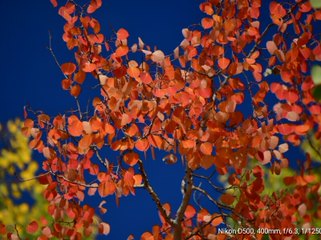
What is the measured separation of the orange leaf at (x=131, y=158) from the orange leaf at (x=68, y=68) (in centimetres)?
50

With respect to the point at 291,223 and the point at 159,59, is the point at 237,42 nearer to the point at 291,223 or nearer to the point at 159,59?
the point at 159,59

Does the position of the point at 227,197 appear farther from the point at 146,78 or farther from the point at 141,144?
the point at 146,78

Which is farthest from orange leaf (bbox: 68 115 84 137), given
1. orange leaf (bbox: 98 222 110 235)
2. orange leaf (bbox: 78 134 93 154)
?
orange leaf (bbox: 98 222 110 235)

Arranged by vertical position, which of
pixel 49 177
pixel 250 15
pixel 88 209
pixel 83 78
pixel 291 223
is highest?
pixel 250 15

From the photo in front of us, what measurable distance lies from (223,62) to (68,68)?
779 mm

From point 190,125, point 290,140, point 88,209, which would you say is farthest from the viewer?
point 88,209

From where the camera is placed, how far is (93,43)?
86.2 inches

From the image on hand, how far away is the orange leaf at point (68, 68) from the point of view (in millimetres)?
2033

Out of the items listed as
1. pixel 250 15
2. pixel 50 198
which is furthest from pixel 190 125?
pixel 50 198

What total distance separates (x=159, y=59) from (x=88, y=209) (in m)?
0.86

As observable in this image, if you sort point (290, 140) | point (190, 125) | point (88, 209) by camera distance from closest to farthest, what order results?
point (290, 140) → point (190, 125) → point (88, 209)

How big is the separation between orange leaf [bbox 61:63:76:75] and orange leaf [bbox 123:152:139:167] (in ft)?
1.64

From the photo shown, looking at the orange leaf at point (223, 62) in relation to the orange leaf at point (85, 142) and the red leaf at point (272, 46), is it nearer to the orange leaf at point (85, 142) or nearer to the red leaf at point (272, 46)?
the red leaf at point (272, 46)

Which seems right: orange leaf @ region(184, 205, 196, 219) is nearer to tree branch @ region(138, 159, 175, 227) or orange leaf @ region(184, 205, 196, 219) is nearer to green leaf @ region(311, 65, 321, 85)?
tree branch @ region(138, 159, 175, 227)
